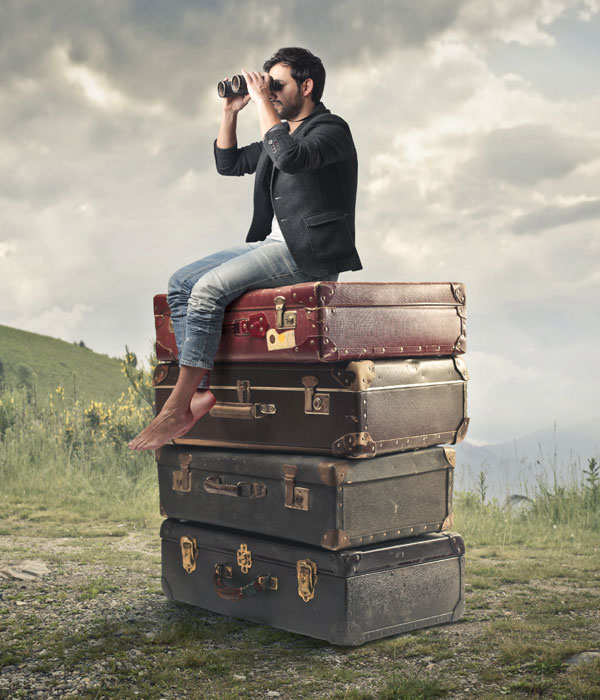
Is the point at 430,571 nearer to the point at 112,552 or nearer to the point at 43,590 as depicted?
the point at 43,590

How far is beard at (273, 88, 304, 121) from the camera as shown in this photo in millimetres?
4105

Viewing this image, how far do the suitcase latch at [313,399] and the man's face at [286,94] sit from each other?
1.37m

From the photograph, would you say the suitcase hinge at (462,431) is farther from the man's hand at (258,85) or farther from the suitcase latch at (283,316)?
the man's hand at (258,85)

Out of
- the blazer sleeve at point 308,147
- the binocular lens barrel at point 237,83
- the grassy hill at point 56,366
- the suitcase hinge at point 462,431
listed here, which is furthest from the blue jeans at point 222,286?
the grassy hill at point 56,366

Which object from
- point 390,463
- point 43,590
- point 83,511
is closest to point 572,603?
point 390,463

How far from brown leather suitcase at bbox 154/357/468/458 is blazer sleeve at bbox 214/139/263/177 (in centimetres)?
120

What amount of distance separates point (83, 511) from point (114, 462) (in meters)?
1.12

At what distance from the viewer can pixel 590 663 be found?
11.4ft

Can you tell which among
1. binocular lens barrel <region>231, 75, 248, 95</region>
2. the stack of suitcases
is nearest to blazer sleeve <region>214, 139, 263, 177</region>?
binocular lens barrel <region>231, 75, 248, 95</region>

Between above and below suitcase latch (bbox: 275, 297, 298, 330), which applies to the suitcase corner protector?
below

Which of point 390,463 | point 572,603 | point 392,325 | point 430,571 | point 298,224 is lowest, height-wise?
point 572,603

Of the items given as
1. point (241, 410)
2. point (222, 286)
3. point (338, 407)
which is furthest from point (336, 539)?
point (222, 286)

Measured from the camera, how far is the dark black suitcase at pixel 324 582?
3.74 m

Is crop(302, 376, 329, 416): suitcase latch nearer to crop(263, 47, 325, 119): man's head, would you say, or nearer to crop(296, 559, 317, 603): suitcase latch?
crop(296, 559, 317, 603): suitcase latch
